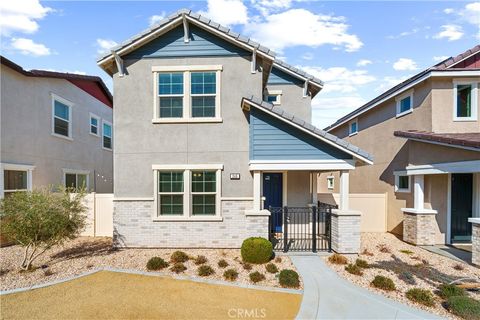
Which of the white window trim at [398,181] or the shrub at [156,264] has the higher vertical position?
the white window trim at [398,181]

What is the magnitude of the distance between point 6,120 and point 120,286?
359 inches

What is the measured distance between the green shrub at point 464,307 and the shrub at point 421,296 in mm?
345

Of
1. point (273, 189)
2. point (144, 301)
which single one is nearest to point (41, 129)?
point (144, 301)

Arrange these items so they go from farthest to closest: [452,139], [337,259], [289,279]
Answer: [452,139], [337,259], [289,279]

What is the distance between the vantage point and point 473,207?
35.6 feet

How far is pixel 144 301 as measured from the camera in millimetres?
6039

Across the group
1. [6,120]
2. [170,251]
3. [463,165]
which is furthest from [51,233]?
[463,165]

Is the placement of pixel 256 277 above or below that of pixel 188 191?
below

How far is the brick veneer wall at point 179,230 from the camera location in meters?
9.92

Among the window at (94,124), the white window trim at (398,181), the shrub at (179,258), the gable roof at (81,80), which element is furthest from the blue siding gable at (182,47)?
the white window trim at (398,181)

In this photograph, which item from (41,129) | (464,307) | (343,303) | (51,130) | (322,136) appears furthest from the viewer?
(51,130)

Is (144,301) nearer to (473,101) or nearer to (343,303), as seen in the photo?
(343,303)

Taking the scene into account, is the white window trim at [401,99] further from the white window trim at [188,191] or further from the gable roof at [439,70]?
the white window trim at [188,191]

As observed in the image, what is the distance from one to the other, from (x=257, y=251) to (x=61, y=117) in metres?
13.0
